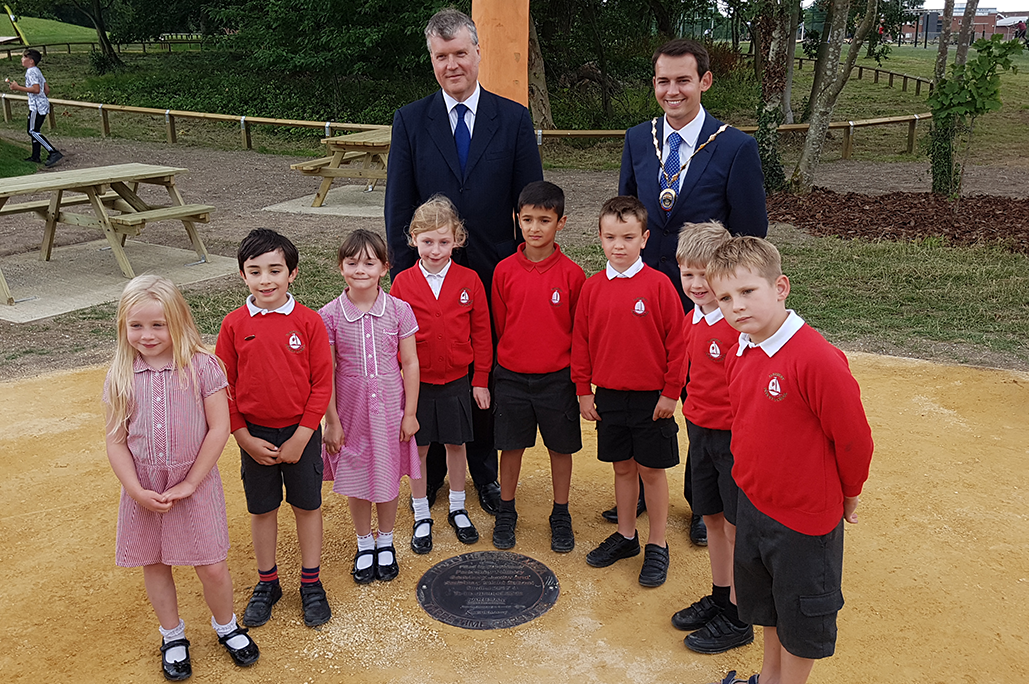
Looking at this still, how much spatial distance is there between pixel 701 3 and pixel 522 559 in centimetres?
1778

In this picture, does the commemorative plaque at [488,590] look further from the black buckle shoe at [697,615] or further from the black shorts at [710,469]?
the black shorts at [710,469]

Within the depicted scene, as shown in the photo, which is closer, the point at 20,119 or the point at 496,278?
the point at 496,278

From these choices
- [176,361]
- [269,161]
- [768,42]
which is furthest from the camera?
[269,161]

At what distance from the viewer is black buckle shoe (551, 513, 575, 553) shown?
382 cm

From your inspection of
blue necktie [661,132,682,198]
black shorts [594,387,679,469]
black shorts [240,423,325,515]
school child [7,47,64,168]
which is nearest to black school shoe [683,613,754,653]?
black shorts [594,387,679,469]

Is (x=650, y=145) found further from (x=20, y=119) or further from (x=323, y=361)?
(x=20, y=119)

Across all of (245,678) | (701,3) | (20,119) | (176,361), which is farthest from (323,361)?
(20,119)

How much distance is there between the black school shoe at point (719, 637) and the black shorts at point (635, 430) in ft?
2.03

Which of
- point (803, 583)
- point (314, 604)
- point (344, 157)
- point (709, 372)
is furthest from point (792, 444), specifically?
point (344, 157)

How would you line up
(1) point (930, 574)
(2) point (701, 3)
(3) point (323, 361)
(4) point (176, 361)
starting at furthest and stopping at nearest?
(2) point (701, 3), (1) point (930, 574), (3) point (323, 361), (4) point (176, 361)

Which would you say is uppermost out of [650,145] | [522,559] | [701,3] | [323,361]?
[701,3]

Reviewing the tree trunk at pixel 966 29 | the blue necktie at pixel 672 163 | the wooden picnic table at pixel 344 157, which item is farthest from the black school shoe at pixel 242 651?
the tree trunk at pixel 966 29

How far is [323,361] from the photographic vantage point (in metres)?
3.26

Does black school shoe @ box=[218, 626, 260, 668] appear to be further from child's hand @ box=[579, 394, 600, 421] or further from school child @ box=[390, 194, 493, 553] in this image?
child's hand @ box=[579, 394, 600, 421]
